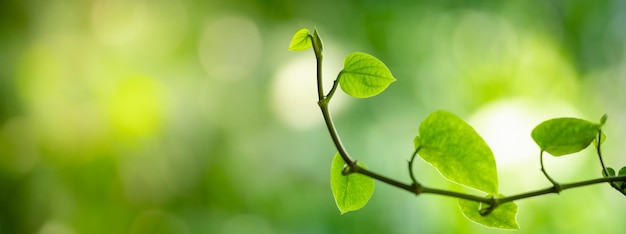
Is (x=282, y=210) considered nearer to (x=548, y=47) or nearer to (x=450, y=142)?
(x=548, y=47)

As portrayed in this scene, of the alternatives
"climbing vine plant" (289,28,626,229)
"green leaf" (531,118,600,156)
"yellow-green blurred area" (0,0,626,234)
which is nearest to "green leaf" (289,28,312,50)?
"climbing vine plant" (289,28,626,229)

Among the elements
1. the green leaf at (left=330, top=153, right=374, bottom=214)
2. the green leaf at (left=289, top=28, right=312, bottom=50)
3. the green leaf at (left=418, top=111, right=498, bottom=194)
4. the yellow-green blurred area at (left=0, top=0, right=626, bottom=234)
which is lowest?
the yellow-green blurred area at (left=0, top=0, right=626, bottom=234)

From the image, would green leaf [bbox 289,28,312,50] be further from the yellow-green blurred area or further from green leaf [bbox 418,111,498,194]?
the yellow-green blurred area

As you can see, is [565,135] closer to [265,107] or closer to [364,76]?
[364,76]

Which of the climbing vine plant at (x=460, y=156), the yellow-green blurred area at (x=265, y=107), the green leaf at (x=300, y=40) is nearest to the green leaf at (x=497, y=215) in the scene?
the climbing vine plant at (x=460, y=156)

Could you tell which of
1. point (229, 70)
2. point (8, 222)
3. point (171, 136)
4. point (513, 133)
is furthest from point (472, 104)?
point (8, 222)

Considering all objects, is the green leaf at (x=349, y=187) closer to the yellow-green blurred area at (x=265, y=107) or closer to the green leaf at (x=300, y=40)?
the green leaf at (x=300, y=40)

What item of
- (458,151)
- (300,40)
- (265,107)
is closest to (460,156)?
(458,151)
